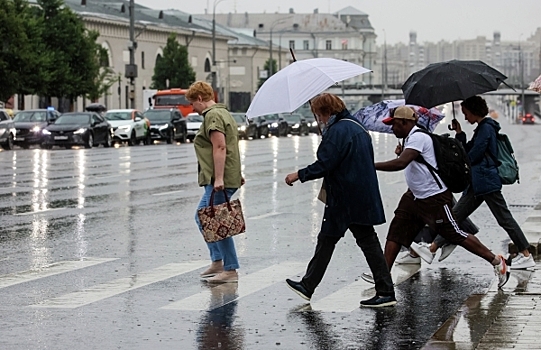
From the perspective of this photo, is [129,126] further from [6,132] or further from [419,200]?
[419,200]

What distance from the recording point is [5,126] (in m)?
47.6

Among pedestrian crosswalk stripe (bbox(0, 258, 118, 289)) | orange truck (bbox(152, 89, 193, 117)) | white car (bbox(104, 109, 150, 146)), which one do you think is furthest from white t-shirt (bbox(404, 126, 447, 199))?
orange truck (bbox(152, 89, 193, 117))

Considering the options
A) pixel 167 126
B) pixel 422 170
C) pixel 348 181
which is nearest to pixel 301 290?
pixel 348 181

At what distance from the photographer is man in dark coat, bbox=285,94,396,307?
10.2 meters

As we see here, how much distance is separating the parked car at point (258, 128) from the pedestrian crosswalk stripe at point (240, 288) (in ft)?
182

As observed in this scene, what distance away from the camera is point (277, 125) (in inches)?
3100

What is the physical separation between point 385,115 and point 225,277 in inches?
89.7

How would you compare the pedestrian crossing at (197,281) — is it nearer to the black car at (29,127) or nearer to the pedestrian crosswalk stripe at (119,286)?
the pedestrian crosswalk stripe at (119,286)

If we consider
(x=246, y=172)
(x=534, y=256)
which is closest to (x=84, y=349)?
(x=534, y=256)

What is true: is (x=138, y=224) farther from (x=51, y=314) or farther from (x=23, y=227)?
(x=51, y=314)

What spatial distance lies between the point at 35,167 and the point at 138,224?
630 inches

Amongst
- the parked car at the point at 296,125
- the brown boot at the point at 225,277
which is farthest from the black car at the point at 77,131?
the brown boot at the point at 225,277

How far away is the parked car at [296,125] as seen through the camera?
8406 centimetres

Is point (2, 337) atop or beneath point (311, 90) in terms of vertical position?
beneath
